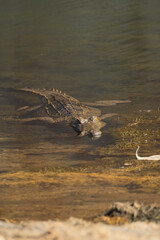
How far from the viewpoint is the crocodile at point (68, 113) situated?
247 inches

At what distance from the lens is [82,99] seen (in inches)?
314

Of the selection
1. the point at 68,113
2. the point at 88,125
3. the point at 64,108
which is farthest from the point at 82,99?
the point at 88,125

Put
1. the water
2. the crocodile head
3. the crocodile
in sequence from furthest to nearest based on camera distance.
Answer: the crocodile → the crocodile head → the water

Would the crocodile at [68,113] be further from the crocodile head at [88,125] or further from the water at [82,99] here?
the water at [82,99]

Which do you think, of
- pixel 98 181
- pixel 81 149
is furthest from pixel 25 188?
pixel 81 149

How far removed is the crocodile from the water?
170 mm

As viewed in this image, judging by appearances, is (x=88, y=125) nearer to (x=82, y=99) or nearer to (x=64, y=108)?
(x=64, y=108)

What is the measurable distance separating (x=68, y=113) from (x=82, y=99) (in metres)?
1.04

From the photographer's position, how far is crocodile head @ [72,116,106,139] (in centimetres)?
614

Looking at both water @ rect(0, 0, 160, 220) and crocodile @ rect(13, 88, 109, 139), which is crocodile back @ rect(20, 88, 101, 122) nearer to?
crocodile @ rect(13, 88, 109, 139)

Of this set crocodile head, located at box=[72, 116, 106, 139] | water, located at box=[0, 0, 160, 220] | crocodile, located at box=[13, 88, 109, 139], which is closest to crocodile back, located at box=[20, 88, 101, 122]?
crocodile, located at box=[13, 88, 109, 139]

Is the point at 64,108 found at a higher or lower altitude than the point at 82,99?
higher

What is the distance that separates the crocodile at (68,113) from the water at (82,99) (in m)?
0.17

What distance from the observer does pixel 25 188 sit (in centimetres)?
398
